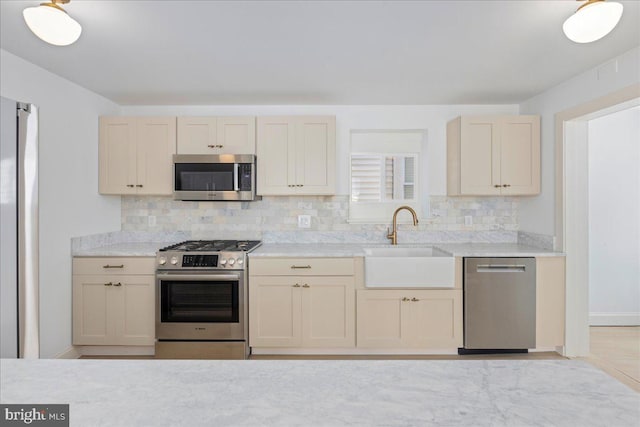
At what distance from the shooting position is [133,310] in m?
3.22

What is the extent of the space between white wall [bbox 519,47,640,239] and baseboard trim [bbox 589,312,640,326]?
1387mm

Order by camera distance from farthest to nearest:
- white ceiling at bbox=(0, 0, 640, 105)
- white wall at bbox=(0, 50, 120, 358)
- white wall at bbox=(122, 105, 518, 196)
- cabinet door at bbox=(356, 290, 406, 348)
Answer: white wall at bbox=(122, 105, 518, 196) → cabinet door at bbox=(356, 290, 406, 348) → white wall at bbox=(0, 50, 120, 358) → white ceiling at bbox=(0, 0, 640, 105)

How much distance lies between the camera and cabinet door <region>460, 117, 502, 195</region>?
11.4 ft

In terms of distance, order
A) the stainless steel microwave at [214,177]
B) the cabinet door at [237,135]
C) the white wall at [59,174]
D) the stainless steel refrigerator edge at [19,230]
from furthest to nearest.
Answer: the cabinet door at [237,135] < the stainless steel microwave at [214,177] < the white wall at [59,174] < the stainless steel refrigerator edge at [19,230]

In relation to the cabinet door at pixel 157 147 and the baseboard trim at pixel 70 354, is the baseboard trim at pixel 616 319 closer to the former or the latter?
the cabinet door at pixel 157 147

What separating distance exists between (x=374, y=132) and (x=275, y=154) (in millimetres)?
1122

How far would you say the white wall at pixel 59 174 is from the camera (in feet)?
9.03

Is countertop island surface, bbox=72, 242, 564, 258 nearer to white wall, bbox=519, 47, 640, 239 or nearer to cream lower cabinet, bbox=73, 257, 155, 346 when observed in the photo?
cream lower cabinet, bbox=73, 257, 155, 346

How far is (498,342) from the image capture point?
3158 mm

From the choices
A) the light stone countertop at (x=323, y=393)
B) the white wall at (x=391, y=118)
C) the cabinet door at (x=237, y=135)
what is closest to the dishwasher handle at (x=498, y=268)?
the white wall at (x=391, y=118)

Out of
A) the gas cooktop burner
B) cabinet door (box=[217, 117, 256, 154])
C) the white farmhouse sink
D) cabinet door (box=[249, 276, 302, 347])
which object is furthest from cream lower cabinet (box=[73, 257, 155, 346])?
the white farmhouse sink

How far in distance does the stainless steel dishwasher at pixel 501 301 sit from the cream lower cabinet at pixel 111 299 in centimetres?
262

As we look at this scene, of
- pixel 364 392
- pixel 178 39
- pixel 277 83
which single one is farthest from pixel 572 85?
pixel 364 392

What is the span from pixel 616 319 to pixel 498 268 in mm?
2031
